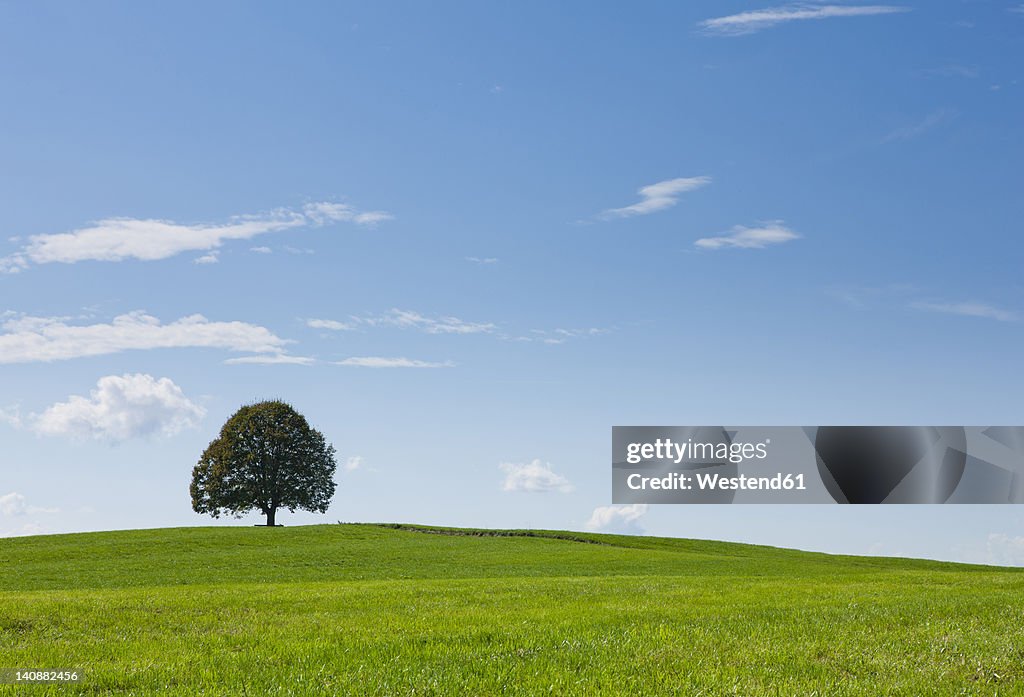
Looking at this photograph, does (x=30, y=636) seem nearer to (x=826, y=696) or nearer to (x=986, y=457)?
(x=826, y=696)

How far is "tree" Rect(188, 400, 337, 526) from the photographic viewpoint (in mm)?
78062

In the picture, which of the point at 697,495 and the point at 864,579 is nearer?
the point at 864,579

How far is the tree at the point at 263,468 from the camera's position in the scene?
78062mm

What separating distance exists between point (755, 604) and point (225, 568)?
99.8 feet

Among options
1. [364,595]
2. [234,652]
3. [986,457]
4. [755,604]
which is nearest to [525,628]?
[234,652]

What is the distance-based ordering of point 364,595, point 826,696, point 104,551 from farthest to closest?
1. point 104,551
2. point 364,595
3. point 826,696

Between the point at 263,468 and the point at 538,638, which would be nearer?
the point at 538,638

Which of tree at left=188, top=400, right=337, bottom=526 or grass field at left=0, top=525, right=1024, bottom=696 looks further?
tree at left=188, top=400, right=337, bottom=526

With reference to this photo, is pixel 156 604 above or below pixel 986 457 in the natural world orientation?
below

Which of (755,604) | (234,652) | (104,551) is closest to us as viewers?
(234,652)

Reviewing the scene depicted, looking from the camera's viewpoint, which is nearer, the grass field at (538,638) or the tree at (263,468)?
the grass field at (538,638)

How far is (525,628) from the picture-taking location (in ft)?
52.4

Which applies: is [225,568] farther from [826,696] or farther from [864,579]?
[826,696]

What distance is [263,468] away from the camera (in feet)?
259
